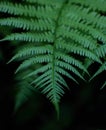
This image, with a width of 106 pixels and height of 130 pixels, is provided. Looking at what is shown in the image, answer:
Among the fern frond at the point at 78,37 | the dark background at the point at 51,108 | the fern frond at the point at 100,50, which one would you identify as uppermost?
the fern frond at the point at 78,37

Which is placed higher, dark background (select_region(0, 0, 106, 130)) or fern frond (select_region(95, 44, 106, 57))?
fern frond (select_region(95, 44, 106, 57))

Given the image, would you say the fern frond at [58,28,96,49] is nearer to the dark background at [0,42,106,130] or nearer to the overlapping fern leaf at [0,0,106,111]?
the overlapping fern leaf at [0,0,106,111]

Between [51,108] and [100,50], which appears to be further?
[51,108]

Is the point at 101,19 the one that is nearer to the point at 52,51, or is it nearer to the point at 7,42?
the point at 52,51

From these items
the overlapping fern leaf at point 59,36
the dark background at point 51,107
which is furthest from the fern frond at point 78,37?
the dark background at point 51,107

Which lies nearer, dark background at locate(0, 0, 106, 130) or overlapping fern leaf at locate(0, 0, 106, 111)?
overlapping fern leaf at locate(0, 0, 106, 111)

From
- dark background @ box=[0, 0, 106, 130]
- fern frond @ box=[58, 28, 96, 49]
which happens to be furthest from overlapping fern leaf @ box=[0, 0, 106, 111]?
dark background @ box=[0, 0, 106, 130]

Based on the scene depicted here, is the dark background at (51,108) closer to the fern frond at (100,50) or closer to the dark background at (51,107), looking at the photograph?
the dark background at (51,107)

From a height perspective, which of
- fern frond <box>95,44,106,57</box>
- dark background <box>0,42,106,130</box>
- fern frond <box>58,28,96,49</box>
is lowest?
dark background <box>0,42,106,130</box>

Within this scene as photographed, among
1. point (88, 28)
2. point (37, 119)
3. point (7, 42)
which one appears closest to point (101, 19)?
point (88, 28)

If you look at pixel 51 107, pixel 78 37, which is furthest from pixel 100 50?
pixel 51 107

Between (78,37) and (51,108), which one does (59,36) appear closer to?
(78,37)
